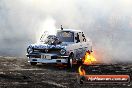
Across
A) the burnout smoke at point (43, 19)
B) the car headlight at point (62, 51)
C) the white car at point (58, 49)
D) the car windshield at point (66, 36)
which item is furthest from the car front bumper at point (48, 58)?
the burnout smoke at point (43, 19)

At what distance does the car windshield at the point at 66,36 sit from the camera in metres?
20.9

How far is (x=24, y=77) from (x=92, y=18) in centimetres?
3343

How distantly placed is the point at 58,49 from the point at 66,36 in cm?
174

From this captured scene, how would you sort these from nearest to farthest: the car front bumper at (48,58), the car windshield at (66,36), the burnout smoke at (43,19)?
the car front bumper at (48,58) < the car windshield at (66,36) < the burnout smoke at (43,19)

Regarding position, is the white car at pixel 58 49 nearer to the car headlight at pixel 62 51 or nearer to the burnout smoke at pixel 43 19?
the car headlight at pixel 62 51

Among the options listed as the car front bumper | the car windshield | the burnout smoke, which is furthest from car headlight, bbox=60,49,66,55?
the burnout smoke

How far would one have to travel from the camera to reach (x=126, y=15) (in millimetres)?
50312

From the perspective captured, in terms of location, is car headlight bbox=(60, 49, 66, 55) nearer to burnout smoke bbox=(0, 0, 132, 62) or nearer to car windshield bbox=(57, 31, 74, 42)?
car windshield bbox=(57, 31, 74, 42)

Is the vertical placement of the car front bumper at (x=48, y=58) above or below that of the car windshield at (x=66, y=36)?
below

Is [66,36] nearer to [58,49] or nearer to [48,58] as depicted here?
[58,49]

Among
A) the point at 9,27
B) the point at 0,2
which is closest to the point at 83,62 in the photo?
the point at 0,2

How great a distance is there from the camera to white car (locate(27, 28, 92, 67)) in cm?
1944

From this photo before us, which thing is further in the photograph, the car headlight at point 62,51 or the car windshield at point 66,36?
the car windshield at point 66,36

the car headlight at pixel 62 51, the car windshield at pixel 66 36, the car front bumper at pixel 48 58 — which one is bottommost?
the car front bumper at pixel 48 58
